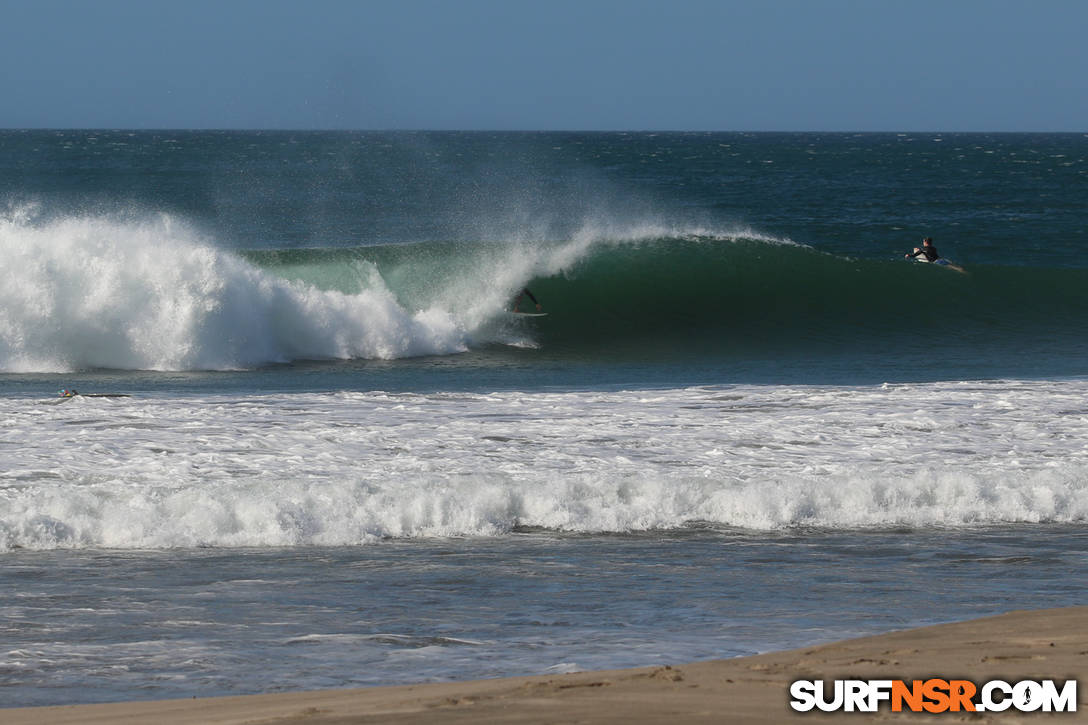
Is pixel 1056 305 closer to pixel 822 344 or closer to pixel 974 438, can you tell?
pixel 822 344

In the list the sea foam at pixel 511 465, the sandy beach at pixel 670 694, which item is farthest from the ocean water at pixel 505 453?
the sandy beach at pixel 670 694

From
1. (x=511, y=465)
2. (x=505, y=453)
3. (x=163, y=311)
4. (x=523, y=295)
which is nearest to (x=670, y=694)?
(x=511, y=465)

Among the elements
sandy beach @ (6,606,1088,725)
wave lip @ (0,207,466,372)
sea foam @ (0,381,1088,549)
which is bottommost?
sandy beach @ (6,606,1088,725)

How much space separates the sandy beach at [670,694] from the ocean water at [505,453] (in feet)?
1.17

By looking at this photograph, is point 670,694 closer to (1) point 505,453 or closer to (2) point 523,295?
(1) point 505,453

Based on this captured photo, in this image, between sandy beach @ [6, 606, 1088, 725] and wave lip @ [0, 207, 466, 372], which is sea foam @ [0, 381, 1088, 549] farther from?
wave lip @ [0, 207, 466, 372]

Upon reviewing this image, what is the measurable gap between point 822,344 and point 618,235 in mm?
6621

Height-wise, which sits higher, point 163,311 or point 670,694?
point 163,311

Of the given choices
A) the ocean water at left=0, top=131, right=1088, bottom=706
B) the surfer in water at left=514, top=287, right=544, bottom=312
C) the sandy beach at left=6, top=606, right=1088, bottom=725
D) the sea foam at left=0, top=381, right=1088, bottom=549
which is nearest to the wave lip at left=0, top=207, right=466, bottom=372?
the ocean water at left=0, top=131, right=1088, bottom=706

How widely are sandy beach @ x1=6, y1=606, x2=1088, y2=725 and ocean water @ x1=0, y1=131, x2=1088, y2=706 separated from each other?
357 millimetres

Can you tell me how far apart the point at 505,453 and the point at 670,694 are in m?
5.26

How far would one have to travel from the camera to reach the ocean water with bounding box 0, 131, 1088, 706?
596 centimetres

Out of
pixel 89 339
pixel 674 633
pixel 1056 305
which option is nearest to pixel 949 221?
pixel 1056 305

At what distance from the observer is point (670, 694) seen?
4.57 m
